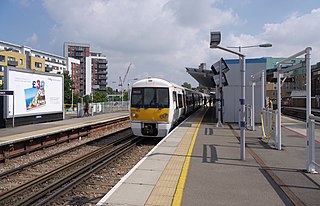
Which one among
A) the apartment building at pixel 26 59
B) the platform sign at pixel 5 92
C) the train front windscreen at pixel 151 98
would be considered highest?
the apartment building at pixel 26 59

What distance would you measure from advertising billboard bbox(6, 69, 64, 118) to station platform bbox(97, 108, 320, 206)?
1204 centimetres

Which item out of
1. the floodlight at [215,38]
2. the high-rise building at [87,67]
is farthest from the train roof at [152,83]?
the high-rise building at [87,67]

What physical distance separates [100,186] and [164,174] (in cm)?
177

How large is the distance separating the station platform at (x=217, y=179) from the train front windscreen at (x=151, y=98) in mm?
3801

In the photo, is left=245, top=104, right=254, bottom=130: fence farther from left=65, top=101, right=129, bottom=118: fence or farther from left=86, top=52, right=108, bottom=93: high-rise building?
left=86, top=52, right=108, bottom=93: high-rise building

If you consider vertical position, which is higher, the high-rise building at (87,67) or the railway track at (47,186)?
the high-rise building at (87,67)

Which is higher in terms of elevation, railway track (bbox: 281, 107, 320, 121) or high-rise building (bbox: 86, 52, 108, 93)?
high-rise building (bbox: 86, 52, 108, 93)

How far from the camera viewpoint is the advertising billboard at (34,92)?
58.1 ft

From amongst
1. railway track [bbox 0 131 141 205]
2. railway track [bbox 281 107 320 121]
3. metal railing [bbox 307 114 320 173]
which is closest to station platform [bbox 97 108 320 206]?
metal railing [bbox 307 114 320 173]

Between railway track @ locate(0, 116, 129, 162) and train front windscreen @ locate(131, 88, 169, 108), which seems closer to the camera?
railway track @ locate(0, 116, 129, 162)

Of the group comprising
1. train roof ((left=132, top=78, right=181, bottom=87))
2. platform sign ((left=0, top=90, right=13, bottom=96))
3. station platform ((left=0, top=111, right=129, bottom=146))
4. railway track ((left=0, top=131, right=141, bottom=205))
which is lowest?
railway track ((left=0, top=131, right=141, bottom=205))

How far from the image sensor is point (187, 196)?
512 centimetres

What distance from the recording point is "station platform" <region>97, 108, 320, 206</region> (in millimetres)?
4973

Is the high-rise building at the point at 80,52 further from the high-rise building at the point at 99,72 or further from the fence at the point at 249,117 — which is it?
the fence at the point at 249,117
